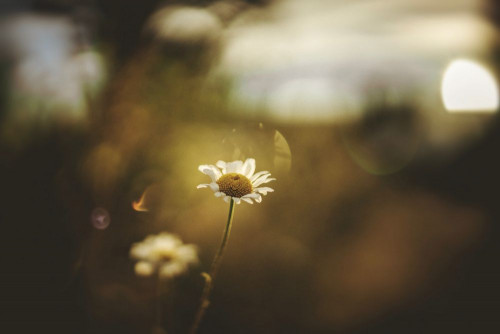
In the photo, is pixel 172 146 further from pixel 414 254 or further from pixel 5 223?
pixel 414 254

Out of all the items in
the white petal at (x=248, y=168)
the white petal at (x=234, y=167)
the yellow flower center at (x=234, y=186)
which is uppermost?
the white petal at (x=248, y=168)

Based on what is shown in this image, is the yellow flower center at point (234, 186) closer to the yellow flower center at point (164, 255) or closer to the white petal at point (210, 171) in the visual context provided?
the white petal at point (210, 171)

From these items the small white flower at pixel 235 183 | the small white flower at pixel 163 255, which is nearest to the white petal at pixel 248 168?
the small white flower at pixel 235 183

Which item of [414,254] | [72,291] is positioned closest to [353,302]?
[414,254]

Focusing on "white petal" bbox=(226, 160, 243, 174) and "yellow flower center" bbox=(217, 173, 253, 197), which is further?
"white petal" bbox=(226, 160, 243, 174)

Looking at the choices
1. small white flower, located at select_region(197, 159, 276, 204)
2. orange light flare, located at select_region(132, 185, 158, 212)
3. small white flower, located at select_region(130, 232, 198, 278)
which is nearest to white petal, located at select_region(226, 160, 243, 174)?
small white flower, located at select_region(197, 159, 276, 204)

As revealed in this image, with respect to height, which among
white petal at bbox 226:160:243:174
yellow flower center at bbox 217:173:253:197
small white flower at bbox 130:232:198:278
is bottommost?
small white flower at bbox 130:232:198:278

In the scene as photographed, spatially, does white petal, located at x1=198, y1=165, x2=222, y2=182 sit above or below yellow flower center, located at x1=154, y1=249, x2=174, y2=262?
above

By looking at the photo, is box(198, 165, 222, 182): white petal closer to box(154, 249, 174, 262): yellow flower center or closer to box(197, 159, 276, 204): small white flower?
box(197, 159, 276, 204): small white flower

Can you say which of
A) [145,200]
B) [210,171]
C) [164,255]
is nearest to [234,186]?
[210,171]
